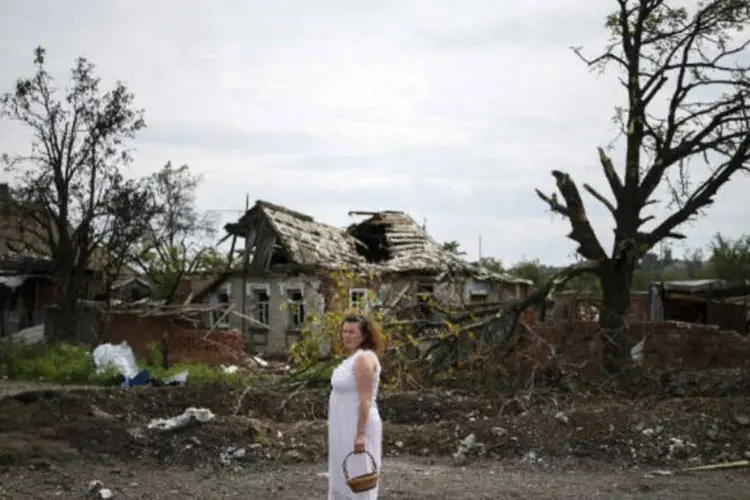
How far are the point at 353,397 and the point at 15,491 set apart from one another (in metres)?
4.24

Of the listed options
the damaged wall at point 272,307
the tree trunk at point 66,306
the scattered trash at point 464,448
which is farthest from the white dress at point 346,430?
the tree trunk at point 66,306

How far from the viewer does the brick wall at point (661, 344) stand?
15.1 metres

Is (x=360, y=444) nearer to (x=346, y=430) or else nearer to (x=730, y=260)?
(x=346, y=430)

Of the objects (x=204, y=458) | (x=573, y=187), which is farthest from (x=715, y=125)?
(x=204, y=458)

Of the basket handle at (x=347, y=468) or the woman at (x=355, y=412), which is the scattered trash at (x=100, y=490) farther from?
the basket handle at (x=347, y=468)

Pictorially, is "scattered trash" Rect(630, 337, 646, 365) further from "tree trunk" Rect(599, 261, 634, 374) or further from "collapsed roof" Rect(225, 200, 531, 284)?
"collapsed roof" Rect(225, 200, 531, 284)

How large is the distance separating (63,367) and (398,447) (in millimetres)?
12335

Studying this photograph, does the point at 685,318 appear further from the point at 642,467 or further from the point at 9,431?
the point at 9,431

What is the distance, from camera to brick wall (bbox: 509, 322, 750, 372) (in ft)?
49.4

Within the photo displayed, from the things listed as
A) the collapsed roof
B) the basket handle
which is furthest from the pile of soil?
the collapsed roof

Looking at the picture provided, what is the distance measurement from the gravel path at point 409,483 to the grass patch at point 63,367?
9.19 metres

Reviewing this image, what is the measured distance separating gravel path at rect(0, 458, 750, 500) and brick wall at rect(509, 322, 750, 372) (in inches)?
205

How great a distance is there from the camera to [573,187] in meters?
16.4

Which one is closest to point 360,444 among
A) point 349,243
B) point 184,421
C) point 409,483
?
point 409,483
